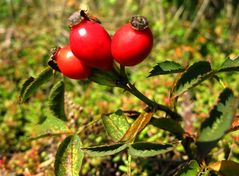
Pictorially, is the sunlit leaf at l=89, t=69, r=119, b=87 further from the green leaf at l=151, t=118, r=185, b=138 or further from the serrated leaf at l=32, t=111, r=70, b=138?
the serrated leaf at l=32, t=111, r=70, b=138

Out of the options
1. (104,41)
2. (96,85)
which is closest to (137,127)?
(104,41)

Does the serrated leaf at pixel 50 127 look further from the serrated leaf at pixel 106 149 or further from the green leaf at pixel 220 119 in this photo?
the green leaf at pixel 220 119

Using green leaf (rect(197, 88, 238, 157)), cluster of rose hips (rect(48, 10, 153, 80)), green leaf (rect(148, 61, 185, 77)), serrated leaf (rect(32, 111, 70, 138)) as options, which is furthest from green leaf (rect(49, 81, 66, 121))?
green leaf (rect(197, 88, 238, 157))

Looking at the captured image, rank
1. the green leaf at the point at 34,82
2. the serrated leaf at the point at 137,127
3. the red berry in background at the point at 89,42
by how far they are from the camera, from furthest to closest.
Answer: the green leaf at the point at 34,82
the serrated leaf at the point at 137,127
the red berry in background at the point at 89,42

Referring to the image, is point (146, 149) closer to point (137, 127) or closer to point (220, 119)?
point (137, 127)

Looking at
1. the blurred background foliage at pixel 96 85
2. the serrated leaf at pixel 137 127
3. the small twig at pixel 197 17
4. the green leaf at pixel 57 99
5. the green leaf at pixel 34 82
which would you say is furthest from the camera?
the small twig at pixel 197 17

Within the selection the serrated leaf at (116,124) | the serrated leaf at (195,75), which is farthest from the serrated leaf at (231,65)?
the serrated leaf at (116,124)

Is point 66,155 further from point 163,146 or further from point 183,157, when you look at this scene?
point 183,157
